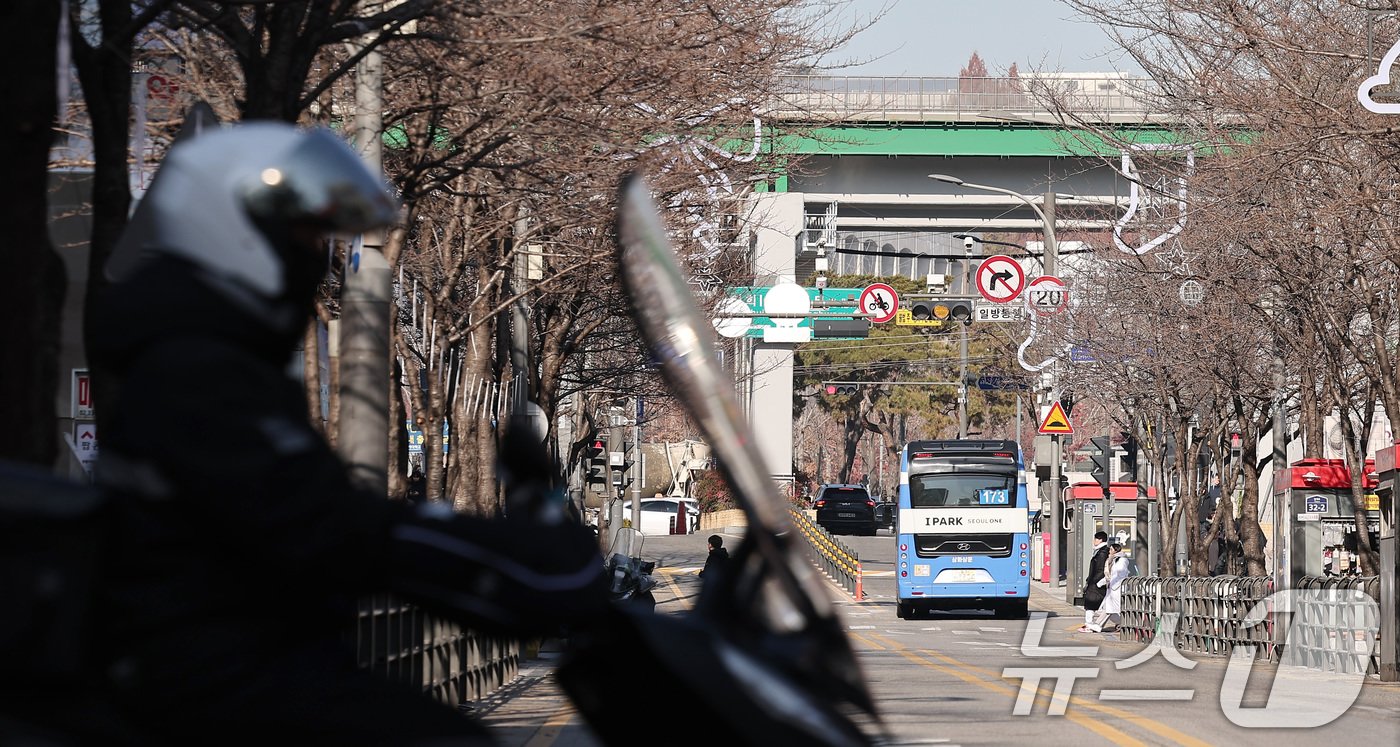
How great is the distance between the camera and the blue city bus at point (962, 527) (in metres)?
34.2

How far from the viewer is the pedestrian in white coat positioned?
2944 cm

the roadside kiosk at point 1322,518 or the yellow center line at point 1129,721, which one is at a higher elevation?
the roadside kiosk at point 1322,518

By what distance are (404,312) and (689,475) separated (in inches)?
2479

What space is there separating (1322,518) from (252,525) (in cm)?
2366

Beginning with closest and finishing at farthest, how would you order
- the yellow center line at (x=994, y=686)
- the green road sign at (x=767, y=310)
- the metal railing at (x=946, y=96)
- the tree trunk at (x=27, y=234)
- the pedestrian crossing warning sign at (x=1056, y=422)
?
the tree trunk at (x=27, y=234), the yellow center line at (x=994, y=686), the metal railing at (x=946, y=96), the pedestrian crossing warning sign at (x=1056, y=422), the green road sign at (x=767, y=310)

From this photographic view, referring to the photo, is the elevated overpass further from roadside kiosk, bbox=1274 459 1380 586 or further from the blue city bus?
roadside kiosk, bbox=1274 459 1380 586

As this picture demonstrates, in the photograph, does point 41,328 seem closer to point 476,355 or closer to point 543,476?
point 543,476

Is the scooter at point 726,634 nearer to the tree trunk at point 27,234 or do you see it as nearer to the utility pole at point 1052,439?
the tree trunk at point 27,234

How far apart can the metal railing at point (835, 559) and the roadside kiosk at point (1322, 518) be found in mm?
16206

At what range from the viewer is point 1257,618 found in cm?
2278

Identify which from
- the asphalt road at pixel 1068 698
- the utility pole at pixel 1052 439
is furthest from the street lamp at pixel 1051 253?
the asphalt road at pixel 1068 698

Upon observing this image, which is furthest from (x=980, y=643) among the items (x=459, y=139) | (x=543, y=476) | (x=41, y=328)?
(x=543, y=476)

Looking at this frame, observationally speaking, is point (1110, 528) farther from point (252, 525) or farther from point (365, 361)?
point (252, 525)

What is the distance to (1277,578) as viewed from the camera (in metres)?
24.6
